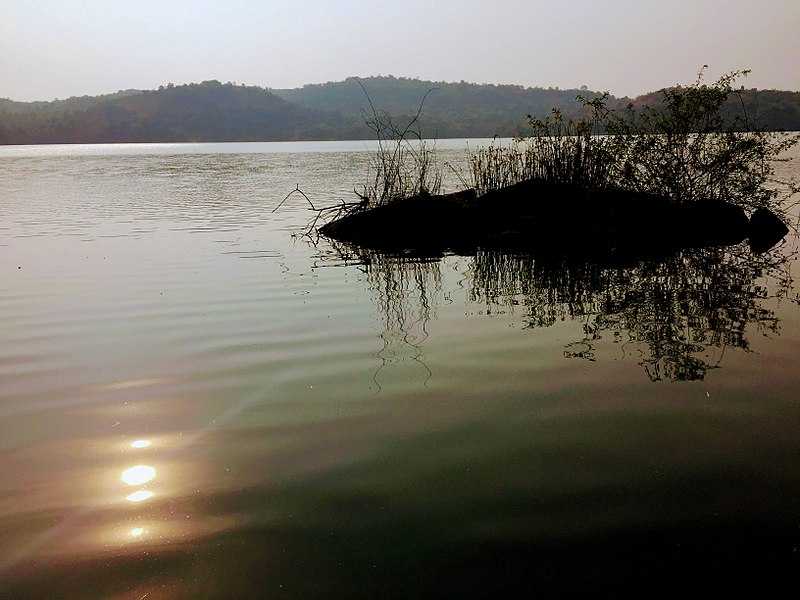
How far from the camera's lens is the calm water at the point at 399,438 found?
3645 millimetres

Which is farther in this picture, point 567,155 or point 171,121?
point 171,121

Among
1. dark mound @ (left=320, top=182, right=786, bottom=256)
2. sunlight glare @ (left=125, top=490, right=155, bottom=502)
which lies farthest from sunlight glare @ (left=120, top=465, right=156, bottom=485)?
dark mound @ (left=320, top=182, right=786, bottom=256)

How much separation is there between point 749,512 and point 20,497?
447cm

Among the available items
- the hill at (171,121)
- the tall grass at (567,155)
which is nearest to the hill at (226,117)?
the hill at (171,121)

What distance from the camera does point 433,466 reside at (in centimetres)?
475

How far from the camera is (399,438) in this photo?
5.24 metres

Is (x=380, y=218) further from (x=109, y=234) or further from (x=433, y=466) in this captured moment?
(x=433, y=466)

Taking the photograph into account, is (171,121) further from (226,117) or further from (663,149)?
(663,149)

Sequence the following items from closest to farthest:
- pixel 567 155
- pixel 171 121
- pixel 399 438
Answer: pixel 399 438 < pixel 567 155 < pixel 171 121

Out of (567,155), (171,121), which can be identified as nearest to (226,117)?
(171,121)

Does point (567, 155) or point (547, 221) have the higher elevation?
point (567, 155)

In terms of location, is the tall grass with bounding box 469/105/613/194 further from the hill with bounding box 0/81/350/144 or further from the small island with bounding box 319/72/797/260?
the hill with bounding box 0/81/350/144

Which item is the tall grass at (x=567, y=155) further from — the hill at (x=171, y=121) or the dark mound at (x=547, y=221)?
the hill at (x=171, y=121)

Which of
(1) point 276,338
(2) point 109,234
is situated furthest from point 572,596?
(2) point 109,234
